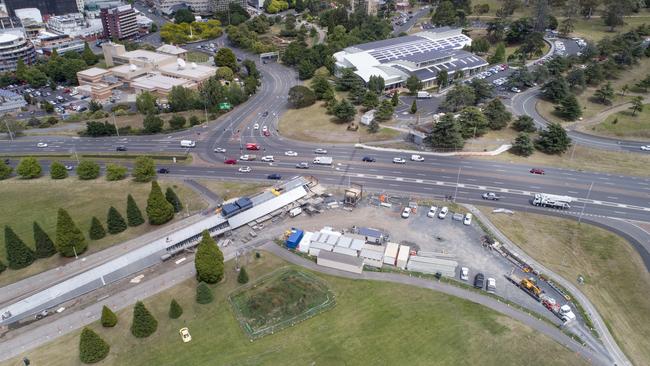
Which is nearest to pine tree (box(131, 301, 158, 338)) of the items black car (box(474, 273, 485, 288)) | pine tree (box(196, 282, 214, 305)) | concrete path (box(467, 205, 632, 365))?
pine tree (box(196, 282, 214, 305))

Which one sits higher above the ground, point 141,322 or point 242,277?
point 141,322

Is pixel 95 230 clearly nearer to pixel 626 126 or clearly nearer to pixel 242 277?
pixel 242 277

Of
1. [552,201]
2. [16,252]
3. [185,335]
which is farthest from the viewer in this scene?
[552,201]

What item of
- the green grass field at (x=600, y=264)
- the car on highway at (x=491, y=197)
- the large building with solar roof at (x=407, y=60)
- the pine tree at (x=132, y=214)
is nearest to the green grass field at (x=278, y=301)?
the pine tree at (x=132, y=214)

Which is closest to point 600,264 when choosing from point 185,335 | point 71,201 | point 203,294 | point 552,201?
point 552,201

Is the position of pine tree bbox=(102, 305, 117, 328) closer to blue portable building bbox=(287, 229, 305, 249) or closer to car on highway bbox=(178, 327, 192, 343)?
car on highway bbox=(178, 327, 192, 343)

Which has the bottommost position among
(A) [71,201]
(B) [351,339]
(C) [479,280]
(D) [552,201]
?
(B) [351,339]

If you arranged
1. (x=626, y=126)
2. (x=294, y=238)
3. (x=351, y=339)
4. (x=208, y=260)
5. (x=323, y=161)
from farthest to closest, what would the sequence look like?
1. (x=626, y=126)
2. (x=323, y=161)
3. (x=294, y=238)
4. (x=208, y=260)
5. (x=351, y=339)
